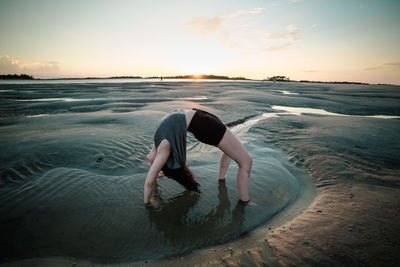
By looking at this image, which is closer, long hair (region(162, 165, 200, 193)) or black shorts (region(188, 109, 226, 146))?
black shorts (region(188, 109, 226, 146))

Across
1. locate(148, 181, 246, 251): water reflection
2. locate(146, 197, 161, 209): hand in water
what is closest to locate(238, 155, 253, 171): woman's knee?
locate(148, 181, 246, 251): water reflection

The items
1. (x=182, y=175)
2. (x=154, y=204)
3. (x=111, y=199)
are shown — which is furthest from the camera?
(x=111, y=199)

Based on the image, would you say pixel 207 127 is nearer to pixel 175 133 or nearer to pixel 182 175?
pixel 175 133

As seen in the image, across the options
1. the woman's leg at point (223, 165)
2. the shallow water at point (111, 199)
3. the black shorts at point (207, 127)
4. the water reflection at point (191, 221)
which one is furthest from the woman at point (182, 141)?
the woman's leg at point (223, 165)

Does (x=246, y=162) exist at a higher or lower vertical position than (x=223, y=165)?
higher

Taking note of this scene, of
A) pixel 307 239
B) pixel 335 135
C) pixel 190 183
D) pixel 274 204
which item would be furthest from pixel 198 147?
pixel 335 135

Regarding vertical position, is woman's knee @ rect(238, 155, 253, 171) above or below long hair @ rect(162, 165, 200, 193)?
above

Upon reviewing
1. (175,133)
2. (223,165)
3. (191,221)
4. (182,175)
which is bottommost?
(191,221)

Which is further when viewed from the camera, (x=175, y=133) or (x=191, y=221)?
(x=191, y=221)

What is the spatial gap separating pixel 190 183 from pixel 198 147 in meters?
3.08

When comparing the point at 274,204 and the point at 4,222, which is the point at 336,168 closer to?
the point at 274,204

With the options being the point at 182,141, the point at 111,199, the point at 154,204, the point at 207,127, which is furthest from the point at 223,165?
the point at 111,199

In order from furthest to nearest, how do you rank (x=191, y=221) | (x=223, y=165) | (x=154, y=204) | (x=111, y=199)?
(x=223, y=165) < (x=111, y=199) < (x=154, y=204) < (x=191, y=221)

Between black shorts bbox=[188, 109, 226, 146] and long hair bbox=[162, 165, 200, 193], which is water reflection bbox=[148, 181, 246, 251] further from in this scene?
black shorts bbox=[188, 109, 226, 146]
